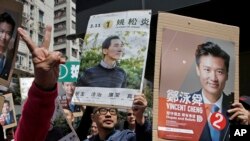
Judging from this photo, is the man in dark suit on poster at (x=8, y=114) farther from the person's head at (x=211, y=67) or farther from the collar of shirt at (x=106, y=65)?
the person's head at (x=211, y=67)

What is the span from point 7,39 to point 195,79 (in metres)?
1.09

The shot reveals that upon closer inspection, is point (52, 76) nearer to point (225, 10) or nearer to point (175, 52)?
point (175, 52)

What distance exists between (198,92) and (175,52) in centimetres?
26

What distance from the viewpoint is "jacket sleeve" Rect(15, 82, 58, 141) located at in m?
1.72

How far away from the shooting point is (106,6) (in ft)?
20.6

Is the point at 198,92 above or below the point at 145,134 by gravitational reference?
above

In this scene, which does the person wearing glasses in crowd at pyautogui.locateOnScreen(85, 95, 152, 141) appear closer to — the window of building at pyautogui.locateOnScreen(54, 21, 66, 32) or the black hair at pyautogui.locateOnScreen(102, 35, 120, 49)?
the black hair at pyautogui.locateOnScreen(102, 35, 120, 49)

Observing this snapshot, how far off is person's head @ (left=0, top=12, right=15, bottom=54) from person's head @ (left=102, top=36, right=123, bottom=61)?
0.92m

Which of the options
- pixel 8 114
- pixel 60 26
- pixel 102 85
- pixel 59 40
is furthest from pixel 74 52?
pixel 102 85

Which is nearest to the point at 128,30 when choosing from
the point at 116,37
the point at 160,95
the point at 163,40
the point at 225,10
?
the point at 116,37

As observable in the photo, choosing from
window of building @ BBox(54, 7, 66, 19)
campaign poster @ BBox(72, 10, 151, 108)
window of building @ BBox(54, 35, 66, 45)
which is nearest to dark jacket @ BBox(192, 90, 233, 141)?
campaign poster @ BBox(72, 10, 151, 108)

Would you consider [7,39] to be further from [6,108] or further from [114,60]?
[6,108]

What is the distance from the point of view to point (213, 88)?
287 centimetres

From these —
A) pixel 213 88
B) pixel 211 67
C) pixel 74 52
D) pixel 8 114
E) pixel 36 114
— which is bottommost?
pixel 8 114
